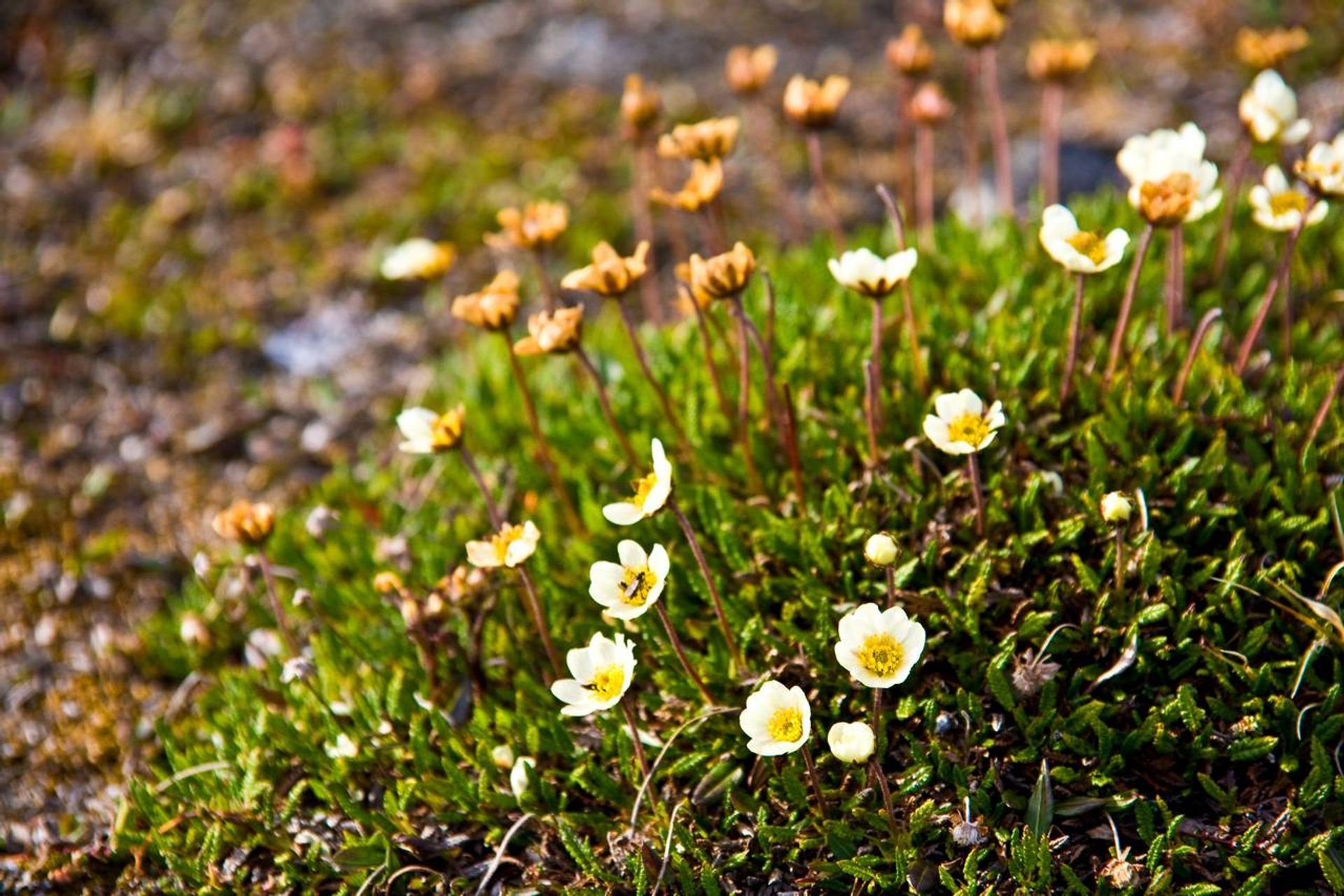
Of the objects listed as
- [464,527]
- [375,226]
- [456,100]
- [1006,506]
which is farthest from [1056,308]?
[456,100]

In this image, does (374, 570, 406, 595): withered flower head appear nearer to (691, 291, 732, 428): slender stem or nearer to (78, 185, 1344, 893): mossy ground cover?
(78, 185, 1344, 893): mossy ground cover

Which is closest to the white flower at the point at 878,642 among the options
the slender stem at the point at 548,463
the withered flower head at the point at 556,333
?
the withered flower head at the point at 556,333

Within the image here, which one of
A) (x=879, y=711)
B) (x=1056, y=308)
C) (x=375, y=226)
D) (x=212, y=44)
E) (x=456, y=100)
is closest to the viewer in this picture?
(x=879, y=711)

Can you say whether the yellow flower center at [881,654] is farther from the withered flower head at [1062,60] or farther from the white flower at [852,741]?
the withered flower head at [1062,60]

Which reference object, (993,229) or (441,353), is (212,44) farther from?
(993,229)

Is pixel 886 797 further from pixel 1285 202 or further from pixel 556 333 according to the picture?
pixel 1285 202

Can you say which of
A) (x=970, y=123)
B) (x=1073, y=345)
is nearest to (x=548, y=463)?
(x=1073, y=345)
